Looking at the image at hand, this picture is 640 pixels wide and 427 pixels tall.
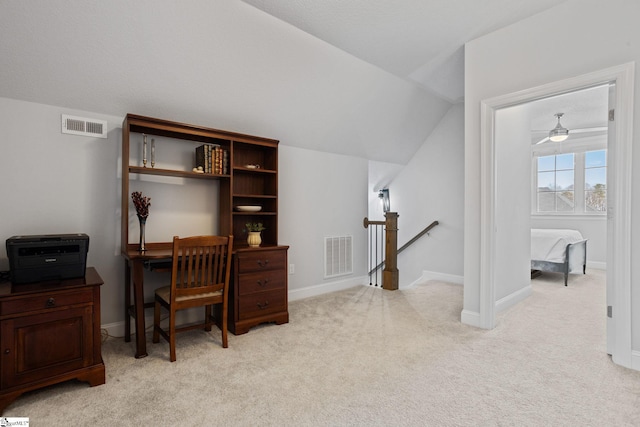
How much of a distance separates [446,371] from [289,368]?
1.11m

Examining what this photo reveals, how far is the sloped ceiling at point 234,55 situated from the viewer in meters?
2.24

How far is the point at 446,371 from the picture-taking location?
221 cm

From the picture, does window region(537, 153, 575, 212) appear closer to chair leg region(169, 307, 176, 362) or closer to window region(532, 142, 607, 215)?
window region(532, 142, 607, 215)

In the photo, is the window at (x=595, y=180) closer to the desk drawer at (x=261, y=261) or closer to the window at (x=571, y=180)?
the window at (x=571, y=180)

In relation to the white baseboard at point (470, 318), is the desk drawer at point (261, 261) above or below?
above

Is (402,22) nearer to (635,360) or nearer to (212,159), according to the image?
(212,159)

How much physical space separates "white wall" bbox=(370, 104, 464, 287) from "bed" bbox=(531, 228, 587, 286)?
133 cm

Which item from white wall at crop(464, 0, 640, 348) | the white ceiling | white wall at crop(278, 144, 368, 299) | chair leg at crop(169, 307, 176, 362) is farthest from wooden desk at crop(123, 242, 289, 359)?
the white ceiling

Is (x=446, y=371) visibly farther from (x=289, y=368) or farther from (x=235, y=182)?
(x=235, y=182)

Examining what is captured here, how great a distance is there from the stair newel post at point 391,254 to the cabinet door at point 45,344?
3.45 m

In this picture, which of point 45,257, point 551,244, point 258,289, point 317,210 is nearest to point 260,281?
point 258,289

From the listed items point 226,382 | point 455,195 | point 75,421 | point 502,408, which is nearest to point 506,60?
point 455,195

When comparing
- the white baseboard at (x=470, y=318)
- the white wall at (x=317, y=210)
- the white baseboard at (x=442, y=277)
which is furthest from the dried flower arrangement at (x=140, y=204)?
the white baseboard at (x=442, y=277)

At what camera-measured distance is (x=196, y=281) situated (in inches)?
99.8
